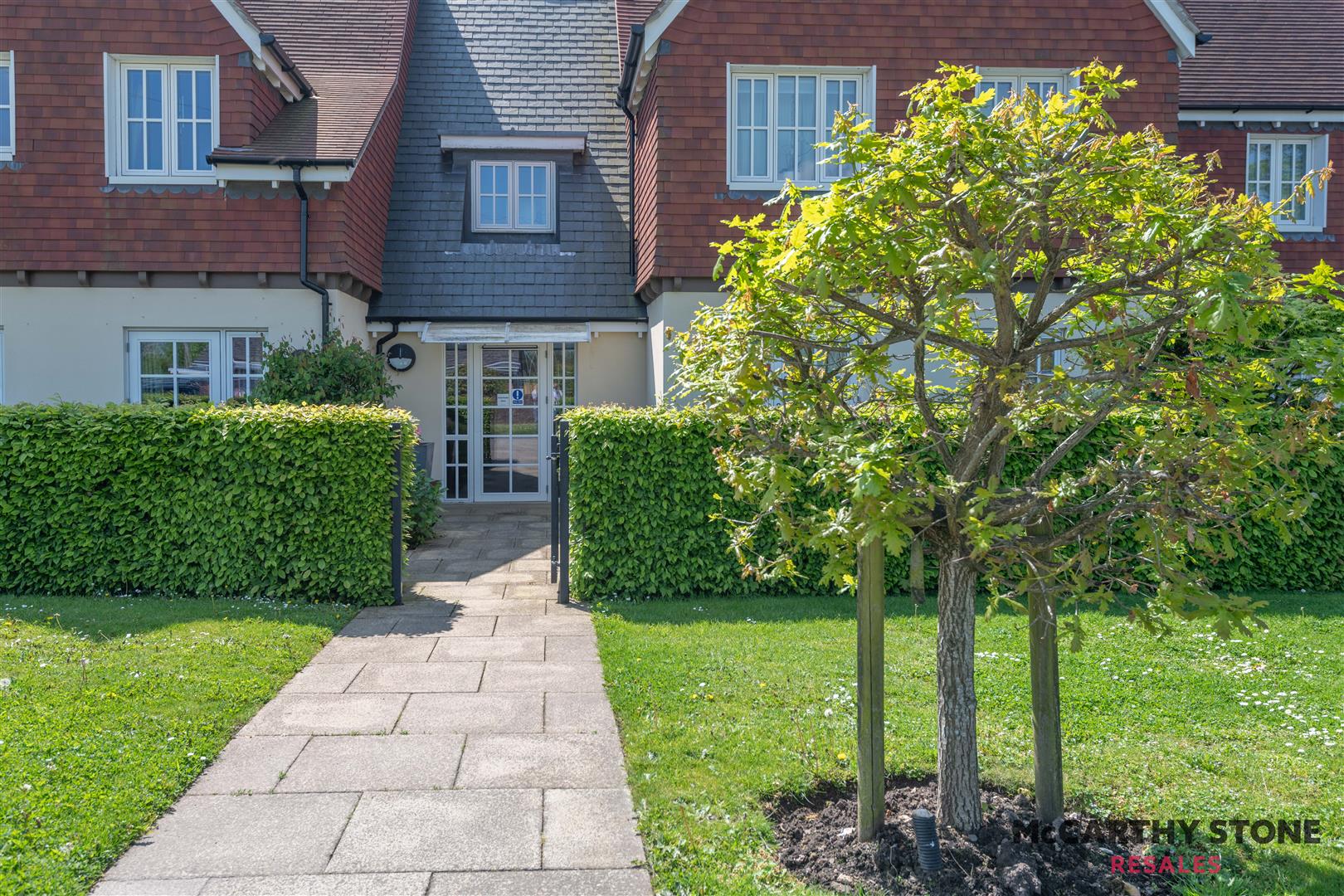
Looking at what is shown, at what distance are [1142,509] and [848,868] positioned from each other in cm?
186

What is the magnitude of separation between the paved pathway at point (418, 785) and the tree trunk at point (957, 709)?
1373 millimetres

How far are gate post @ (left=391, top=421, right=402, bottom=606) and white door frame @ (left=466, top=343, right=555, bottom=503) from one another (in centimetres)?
708

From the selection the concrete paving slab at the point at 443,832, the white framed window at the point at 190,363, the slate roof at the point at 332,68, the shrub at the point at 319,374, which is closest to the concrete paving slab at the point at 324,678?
the concrete paving slab at the point at 443,832

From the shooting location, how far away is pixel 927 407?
465cm

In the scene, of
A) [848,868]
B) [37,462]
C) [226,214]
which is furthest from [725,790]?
[226,214]

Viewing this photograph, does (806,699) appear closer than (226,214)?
Yes

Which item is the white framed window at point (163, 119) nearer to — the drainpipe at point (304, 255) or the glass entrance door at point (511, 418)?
the drainpipe at point (304, 255)

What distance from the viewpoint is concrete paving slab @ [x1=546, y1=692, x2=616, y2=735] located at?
20.1 feet

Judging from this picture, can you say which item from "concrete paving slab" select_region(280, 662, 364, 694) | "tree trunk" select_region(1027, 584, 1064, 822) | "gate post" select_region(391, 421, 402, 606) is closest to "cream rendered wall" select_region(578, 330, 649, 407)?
"gate post" select_region(391, 421, 402, 606)

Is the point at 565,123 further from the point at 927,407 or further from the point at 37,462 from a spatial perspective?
the point at 927,407

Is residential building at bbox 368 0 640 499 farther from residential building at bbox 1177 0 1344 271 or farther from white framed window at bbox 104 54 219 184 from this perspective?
residential building at bbox 1177 0 1344 271

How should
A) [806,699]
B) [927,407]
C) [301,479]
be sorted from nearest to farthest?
[927,407]
[806,699]
[301,479]

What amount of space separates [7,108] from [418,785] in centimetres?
1240

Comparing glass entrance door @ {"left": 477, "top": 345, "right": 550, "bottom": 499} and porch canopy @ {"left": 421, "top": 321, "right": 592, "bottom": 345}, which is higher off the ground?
porch canopy @ {"left": 421, "top": 321, "right": 592, "bottom": 345}
